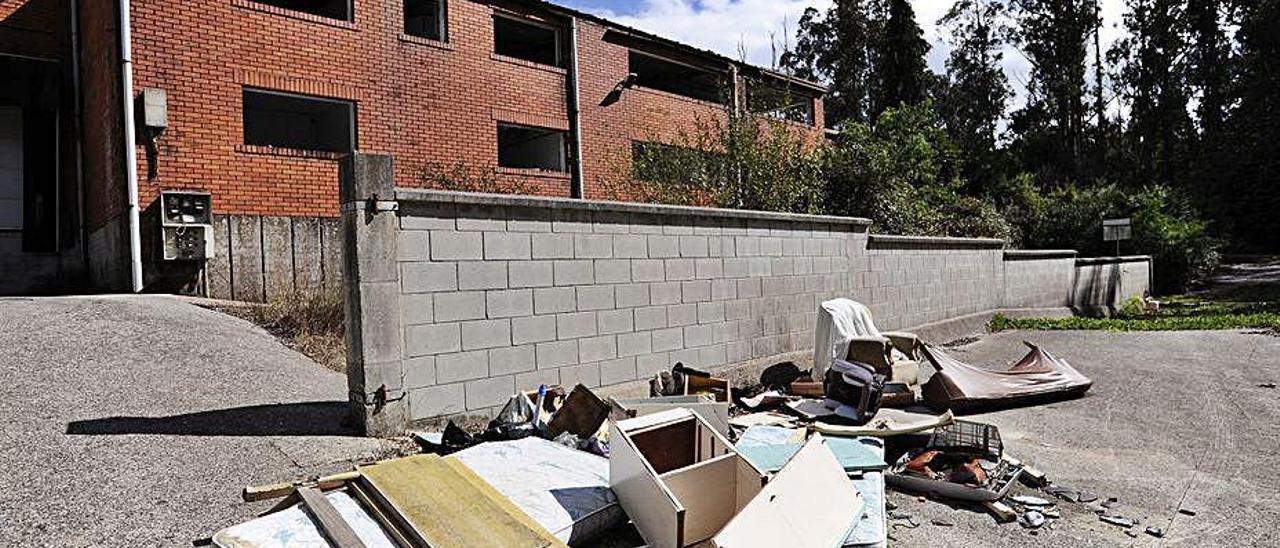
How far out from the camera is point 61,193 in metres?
11.6

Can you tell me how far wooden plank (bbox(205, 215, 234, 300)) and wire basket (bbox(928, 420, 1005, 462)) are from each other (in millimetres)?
8664

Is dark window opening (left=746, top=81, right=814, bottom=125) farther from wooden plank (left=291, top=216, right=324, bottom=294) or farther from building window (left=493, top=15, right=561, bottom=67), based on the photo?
wooden plank (left=291, top=216, right=324, bottom=294)

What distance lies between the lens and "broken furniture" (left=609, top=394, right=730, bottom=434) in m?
5.22

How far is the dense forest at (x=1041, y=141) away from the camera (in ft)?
45.7

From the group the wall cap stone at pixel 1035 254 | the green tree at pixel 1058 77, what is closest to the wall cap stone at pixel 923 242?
the wall cap stone at pixel 1035 254

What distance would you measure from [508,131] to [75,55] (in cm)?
741

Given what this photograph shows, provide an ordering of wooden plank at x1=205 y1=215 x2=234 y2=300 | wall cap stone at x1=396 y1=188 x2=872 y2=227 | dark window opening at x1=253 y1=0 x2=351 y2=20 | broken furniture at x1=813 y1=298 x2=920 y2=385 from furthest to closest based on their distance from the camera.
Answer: dark window opening at x1=253 y1=0 x2=351 y2=20, wooden plank at x1=205 y1=215 x2=234 y2=300, broken furniture at x1=813 y1=298 x2=920 y2=385, wall cap stone at x1=396 y1=188 x2=872 y2=227

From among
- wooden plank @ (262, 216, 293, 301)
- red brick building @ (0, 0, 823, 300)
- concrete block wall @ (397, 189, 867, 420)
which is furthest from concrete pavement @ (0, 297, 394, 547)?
red brick building @ (0, 0, 823, 300)

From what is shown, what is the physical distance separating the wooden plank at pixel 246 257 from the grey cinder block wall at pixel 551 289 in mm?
5665

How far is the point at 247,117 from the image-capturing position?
1435 cm

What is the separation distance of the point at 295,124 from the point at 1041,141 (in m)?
39.1

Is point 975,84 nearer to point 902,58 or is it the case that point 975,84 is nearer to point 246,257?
point 902,58

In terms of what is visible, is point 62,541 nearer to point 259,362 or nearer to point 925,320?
point 259,362

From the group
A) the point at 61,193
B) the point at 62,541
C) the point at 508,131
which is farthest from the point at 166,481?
the point at 508,131
